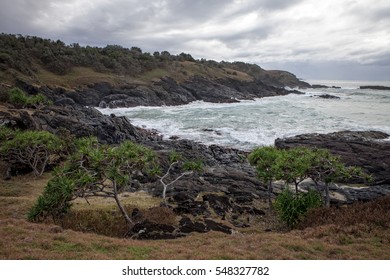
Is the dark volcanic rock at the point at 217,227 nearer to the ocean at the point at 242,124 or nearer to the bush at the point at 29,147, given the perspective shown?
the bush at the point at 29,147

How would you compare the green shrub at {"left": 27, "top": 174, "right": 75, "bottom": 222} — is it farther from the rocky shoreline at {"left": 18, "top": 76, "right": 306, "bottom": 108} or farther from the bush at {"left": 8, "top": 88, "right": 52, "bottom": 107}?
the rocky shoreline at {"left": 18, "top": 76, "right": 306, "bottom": 108}

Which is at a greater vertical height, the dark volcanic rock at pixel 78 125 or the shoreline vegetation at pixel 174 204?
the dark volcanic rock at pixel 78 125

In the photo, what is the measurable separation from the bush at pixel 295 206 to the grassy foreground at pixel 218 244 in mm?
1998

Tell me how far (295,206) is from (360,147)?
22.1 metres

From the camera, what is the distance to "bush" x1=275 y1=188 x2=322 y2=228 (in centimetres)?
1758

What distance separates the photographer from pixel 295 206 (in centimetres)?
1798

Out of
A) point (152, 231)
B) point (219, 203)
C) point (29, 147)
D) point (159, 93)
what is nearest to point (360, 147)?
point (219, 203)

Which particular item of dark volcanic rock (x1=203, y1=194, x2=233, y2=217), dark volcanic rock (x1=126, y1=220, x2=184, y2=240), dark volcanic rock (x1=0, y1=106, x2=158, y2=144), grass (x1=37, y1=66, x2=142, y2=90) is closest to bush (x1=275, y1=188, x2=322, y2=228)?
dark volcanic rock (x1=203, y1=194, x2=233, y2=217)

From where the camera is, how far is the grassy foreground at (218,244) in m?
10.5

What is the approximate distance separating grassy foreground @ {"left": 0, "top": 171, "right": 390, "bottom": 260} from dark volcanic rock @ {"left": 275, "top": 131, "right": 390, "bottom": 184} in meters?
17.1

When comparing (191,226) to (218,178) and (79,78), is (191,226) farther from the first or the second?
(79,78)

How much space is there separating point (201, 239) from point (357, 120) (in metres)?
57.4

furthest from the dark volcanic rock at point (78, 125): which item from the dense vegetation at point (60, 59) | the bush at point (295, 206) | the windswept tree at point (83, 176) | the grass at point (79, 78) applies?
the dense vegetation at point (60, 59)

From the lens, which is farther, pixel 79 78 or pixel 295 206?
pixel 79 78
